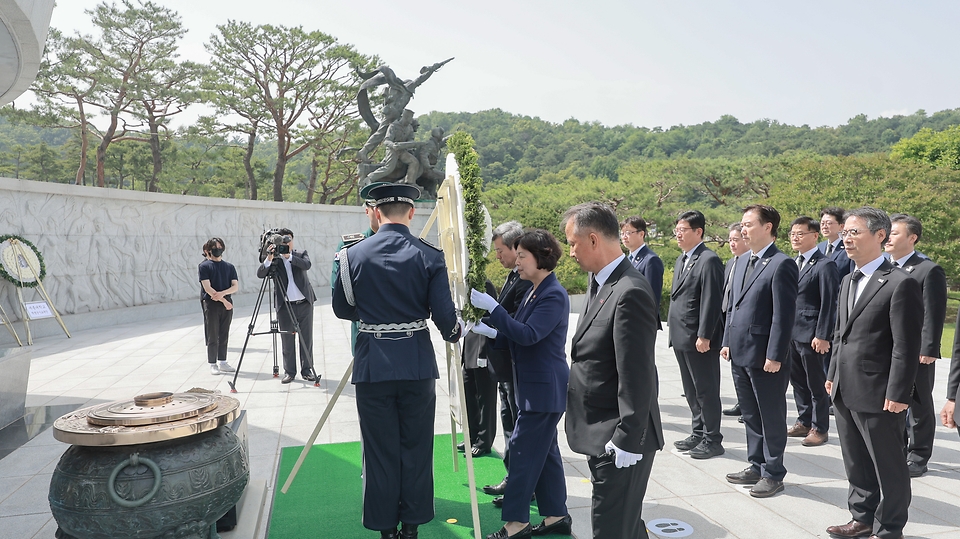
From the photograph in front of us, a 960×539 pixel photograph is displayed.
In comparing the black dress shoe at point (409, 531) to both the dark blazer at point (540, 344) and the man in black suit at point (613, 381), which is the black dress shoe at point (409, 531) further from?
the man in black suit at point (613, 381)

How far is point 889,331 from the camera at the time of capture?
10.3 ft

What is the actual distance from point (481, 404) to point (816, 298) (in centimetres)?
310

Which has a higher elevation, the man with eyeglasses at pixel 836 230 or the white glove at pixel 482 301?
the man with eyeglasses at pixel 836 230

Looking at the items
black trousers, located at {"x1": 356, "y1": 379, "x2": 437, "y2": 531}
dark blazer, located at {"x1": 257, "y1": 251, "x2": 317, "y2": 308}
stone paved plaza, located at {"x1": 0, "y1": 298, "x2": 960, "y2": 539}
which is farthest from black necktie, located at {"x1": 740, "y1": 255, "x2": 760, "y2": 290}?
dark blazer, located at {"x1": 257, "y1": 251, "x2": 317, "y2": 308}

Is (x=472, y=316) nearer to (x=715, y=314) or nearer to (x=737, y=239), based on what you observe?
(x=715, y=314)

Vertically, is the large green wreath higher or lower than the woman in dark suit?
higher

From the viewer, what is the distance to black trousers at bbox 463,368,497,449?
4.52m

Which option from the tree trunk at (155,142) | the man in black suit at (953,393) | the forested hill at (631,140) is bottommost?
the man in black suit at (953,393)

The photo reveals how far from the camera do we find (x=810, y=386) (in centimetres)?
528

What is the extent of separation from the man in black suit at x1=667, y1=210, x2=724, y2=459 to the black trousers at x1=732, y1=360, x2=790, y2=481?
50 cm

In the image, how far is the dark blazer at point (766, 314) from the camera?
4.02m

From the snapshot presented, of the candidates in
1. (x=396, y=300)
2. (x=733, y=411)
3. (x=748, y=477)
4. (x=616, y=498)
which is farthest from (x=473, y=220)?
(x=733, y=411)

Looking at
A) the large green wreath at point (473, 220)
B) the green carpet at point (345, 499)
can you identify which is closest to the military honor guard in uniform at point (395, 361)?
the large green wreath at point (473, 220)

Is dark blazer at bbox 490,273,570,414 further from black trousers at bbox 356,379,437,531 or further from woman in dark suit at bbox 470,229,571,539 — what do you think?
black trousers at bbox 356,379,437,531
